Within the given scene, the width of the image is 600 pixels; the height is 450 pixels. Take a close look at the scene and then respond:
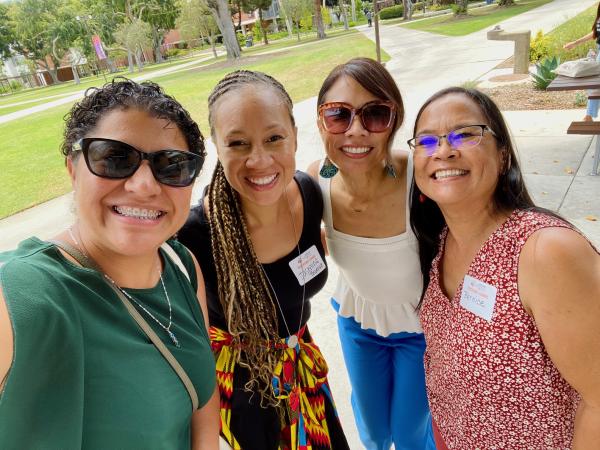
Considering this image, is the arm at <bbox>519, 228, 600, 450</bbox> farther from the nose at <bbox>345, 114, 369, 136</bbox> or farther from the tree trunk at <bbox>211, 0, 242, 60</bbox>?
the tree trunk at <bbox>211, 0, 242, 60</bbox>

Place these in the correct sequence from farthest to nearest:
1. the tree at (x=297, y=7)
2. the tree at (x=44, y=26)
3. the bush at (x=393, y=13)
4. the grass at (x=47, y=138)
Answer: the bush at (x=393, y=13)
the tree at (x=44, y=26)
the tree at (x=297, y=7)
the grass at (x=47, y=138)

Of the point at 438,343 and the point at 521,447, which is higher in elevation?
the point at 438,343

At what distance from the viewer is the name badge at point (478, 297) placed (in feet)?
4.40

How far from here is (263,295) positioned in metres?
1.83

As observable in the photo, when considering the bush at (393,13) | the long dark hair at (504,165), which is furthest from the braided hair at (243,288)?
the bush at (393,13)

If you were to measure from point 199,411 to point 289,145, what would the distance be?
3.81 ft

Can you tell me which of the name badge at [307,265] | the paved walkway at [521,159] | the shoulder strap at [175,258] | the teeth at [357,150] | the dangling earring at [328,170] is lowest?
Result: the paved walkway at [521,159]

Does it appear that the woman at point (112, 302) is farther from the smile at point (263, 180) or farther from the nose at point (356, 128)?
the nose at point (356, 128)

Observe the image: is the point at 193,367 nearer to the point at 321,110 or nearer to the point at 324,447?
the point at 324,447

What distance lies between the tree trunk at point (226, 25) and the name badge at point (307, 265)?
2994 centimetres

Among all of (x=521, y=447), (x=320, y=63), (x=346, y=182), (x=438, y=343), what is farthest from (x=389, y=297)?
(x=320, y=63)

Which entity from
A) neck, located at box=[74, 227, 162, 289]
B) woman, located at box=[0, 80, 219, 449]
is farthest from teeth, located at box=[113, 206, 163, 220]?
neck, located at box=[74, 227, 162, 289]

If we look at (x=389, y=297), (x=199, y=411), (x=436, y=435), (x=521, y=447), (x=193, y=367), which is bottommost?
(x=436, y=435)

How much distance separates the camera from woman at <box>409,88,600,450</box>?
1184 millimetres
